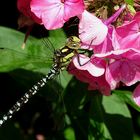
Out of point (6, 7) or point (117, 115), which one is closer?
point (117, 115)

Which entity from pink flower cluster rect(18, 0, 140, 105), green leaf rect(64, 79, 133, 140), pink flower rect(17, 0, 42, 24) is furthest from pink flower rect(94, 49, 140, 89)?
green leaf rect(64, 79, 133, 140)

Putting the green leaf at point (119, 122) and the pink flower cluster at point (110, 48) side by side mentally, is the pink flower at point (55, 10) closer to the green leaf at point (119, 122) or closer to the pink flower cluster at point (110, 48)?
the pink flower cluster at point (110, 48)

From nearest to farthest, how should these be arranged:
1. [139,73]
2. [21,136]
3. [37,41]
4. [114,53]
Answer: [114,53]
[139,73]
[37,41]
[21,136]

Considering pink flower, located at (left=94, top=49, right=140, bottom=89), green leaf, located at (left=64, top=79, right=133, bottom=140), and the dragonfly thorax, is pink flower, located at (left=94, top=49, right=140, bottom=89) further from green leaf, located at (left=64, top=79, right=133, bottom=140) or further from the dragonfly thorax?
green leaf, located at (left=64, top=79, right=133, bottom=140)

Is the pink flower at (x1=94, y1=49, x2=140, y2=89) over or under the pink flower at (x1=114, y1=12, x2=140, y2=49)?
under

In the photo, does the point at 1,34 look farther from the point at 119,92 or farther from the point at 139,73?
the point at 139,73

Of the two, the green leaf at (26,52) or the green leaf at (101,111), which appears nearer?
the green leaf at (26,52)

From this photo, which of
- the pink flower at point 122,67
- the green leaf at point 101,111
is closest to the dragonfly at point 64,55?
the pink flower at point 122,67

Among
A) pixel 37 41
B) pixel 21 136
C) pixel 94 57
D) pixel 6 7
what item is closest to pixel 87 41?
pixel 94 57
